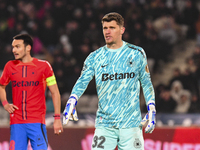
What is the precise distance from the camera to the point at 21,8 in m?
12.4

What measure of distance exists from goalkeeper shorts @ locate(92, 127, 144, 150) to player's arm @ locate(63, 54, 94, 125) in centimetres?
33

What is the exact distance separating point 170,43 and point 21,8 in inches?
182

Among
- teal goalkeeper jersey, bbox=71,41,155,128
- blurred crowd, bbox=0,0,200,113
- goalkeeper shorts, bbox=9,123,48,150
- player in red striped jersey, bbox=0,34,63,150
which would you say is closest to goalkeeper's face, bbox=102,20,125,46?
teal goalkeeper jersey, bbox=71,41,155,128

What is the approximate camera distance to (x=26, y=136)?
15.9ft

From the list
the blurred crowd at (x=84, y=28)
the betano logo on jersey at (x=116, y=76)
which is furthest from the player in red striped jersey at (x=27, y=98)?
the blurred crowd at (x=84, y=28)

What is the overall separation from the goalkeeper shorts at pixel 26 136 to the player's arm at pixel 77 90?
112 cm

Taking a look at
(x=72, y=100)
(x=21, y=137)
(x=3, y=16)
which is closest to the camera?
(x=72, y=100)

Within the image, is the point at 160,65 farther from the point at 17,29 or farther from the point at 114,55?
the point at 114,55

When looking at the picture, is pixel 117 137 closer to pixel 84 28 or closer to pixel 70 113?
Answer: pixel 70 113

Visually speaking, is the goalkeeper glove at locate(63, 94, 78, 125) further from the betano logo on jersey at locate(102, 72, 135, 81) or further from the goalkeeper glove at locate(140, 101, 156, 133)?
the goalkeeper glove at locate(140, 101, 156, 133)

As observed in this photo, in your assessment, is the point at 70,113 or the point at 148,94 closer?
the point at 70,113

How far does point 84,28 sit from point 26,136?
723 cm

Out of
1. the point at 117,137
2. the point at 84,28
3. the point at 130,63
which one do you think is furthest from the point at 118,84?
the point at 84,28

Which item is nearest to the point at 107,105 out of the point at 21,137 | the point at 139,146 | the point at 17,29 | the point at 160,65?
the point at 139,146
